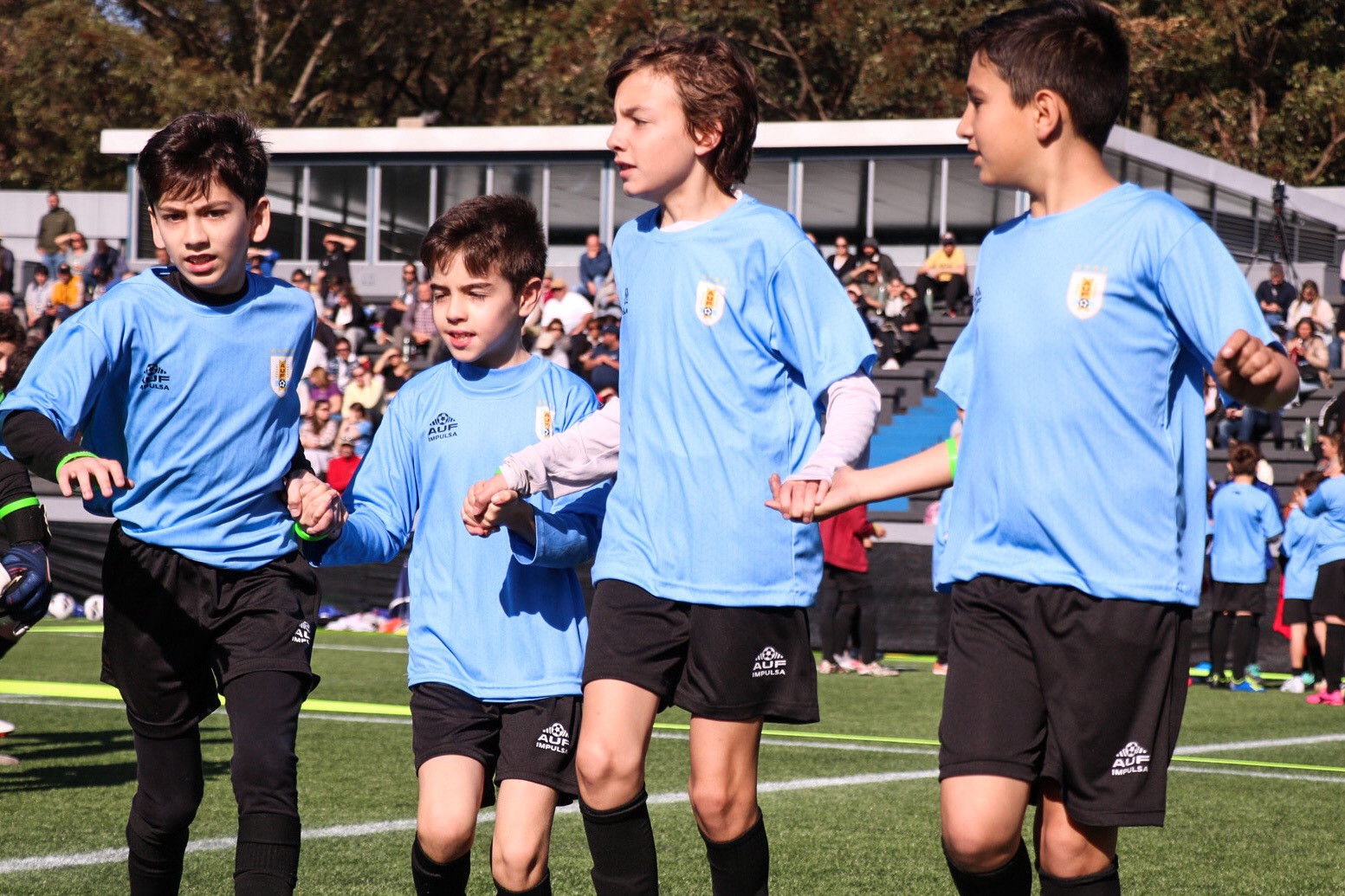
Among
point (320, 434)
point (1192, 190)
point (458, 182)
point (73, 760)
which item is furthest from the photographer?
point (458, 182)

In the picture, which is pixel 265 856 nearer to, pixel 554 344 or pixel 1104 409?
pixel 1104 409

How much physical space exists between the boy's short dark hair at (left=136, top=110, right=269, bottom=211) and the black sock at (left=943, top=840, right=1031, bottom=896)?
8.33ft

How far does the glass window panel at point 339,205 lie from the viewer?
106 ft

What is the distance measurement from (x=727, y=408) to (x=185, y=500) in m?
1.46

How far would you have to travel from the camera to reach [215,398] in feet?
15.0

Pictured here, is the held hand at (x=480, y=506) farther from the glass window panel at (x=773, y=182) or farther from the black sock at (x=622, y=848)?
the glass window panel at (x=773, y=182)

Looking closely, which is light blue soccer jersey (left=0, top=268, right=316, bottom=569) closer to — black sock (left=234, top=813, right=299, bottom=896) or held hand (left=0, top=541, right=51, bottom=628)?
held hand (left=0, top=541, right=51, bottom=628)

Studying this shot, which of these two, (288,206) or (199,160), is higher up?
(288,206)

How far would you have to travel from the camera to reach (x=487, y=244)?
15.9 feet

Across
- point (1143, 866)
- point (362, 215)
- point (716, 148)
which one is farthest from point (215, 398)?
point (362, 215)

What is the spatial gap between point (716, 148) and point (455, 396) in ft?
3.32

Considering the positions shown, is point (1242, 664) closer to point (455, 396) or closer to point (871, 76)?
point (455, 396)

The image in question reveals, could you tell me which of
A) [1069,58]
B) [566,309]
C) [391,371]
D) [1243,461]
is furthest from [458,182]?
[1069,58]

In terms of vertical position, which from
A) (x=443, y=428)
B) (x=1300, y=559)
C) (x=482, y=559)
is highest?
(x=443, y=428)
